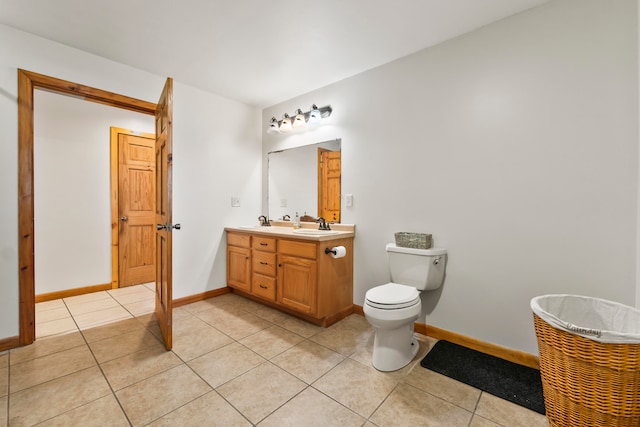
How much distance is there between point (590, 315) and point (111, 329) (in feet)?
11.0

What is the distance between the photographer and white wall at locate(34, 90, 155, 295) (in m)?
3.02

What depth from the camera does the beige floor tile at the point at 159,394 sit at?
143 centimetres

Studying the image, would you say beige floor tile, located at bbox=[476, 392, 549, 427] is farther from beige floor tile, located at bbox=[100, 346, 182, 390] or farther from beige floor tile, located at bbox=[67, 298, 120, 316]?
beige floor tile, located at bbox=[67, 298, 120, 316]

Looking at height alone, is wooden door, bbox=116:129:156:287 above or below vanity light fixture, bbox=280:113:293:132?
below

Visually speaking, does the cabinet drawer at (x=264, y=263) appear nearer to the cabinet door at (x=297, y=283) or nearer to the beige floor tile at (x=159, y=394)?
the cabinet door at (x=297, y=283)

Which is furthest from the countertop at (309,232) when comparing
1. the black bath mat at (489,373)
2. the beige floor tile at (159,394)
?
the beige floor tile at (159,394)

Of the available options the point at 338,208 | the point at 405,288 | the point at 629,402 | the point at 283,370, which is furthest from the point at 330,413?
the point at 338,208

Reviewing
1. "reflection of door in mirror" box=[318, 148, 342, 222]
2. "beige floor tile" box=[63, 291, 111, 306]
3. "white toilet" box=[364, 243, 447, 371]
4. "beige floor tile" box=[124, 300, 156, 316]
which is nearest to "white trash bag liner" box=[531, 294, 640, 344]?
"white toilet" box=[364, 243, 447, 371]

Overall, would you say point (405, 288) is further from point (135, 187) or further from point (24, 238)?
point (135, 187)

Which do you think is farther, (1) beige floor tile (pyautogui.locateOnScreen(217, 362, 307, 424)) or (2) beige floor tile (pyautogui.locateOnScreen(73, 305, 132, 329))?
(2) beige floor tile (pyautogui.locateOnScreen(73, 305, 132, 329))

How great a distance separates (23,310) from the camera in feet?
6.89

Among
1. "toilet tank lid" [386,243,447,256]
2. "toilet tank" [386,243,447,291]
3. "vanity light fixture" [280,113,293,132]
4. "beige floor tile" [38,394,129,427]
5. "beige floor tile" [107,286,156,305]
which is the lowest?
"beige floor tile" [38,394,129,427]

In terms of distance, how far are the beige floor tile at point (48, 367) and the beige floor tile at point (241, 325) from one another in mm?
888

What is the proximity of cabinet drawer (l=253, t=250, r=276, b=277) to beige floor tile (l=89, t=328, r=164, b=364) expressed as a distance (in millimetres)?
1033
